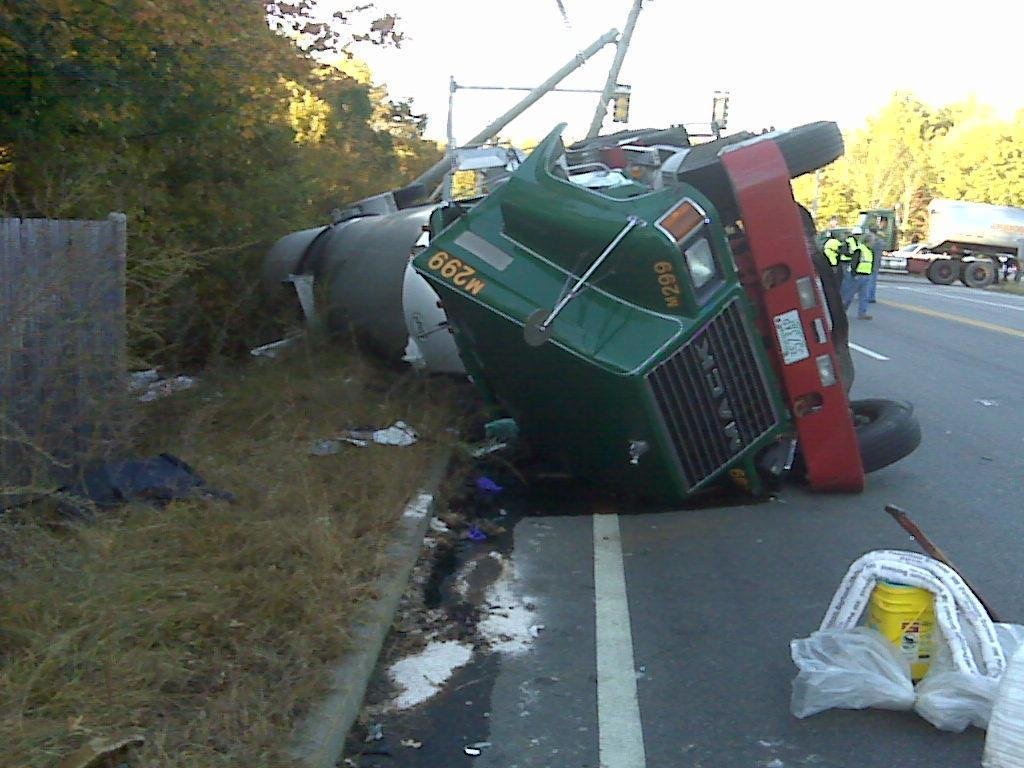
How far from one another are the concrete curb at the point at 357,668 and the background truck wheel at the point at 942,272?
41.4 metres

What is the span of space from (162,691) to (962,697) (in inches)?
102

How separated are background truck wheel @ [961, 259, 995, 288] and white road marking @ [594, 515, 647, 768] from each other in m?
40.8

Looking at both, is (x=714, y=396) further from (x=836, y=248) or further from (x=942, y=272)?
(x=942, y=272)

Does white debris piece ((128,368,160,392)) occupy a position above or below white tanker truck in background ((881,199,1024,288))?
above

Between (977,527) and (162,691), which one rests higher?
(162,691)

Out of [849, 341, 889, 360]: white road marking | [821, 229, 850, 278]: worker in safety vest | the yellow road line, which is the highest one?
[821, 229, 850, 278]: worker in safety vest

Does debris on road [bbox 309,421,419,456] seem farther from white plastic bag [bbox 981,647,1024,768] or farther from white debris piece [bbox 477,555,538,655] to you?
white plastic bag [bbox 981,647,1024,768]

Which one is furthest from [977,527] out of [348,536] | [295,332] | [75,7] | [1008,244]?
[1008,244]

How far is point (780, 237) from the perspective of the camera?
680cm

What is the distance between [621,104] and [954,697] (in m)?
27.6

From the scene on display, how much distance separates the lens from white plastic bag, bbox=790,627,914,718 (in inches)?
167

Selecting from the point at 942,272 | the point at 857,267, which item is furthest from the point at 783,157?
the point at 942,272

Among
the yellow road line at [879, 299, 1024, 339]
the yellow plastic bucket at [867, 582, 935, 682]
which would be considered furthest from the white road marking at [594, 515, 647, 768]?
the yellow road line at [879, 299, 1024, 339]

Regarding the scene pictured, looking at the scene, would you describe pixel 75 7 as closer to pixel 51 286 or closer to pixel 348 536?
pixel 51 286
